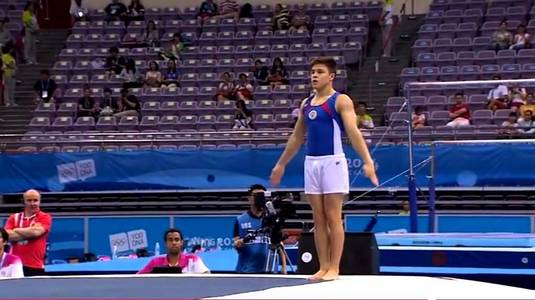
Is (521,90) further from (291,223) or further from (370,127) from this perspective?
(291,223)

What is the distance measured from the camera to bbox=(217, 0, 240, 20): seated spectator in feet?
68.5

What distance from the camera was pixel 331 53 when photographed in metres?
18.6

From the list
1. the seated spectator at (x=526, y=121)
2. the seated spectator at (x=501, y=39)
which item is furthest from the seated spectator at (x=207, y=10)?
the seated spectator at (x=526, y=121)

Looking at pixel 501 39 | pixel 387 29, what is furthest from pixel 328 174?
pixel 387 29

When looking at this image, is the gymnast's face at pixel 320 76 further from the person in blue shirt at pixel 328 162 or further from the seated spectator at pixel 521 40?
the seated spectator at pixel 521 40

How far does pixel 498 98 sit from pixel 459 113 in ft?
2.79

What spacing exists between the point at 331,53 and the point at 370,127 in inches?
144

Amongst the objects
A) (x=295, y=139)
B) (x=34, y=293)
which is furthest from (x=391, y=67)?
(x=34, y=293)

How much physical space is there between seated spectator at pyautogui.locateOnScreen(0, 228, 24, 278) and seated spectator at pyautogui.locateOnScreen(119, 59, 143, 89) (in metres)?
10.3

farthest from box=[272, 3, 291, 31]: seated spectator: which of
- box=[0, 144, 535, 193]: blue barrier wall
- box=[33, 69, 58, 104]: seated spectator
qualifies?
box=[0, 144, 535, 193]: blue barrier wall

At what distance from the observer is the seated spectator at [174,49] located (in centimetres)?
1952

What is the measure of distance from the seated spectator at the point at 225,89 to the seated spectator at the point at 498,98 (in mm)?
4652

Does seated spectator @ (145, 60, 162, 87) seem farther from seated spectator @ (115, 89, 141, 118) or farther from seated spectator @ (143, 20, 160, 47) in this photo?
seated spectator @ (143, 20, 160, 47)

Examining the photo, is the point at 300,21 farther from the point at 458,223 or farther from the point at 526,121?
the point at 458,223
